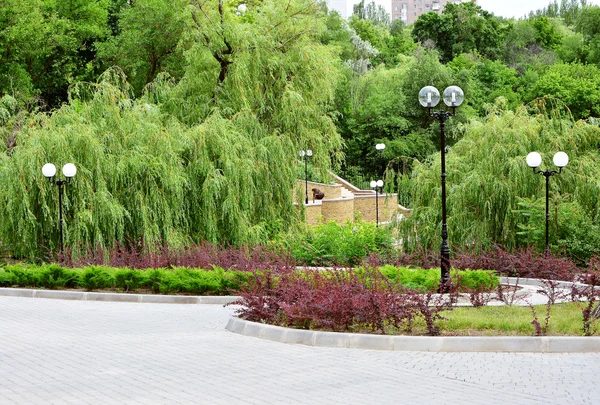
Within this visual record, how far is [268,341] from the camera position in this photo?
12.2 m

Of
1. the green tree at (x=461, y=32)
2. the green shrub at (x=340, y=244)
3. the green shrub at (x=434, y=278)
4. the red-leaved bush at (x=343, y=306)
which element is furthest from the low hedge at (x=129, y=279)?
the green tree at (x=461, y=32)

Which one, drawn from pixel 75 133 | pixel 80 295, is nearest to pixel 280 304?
pixel 80 295

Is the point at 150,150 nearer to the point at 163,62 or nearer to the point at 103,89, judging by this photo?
the point at 103,89

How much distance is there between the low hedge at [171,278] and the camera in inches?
711

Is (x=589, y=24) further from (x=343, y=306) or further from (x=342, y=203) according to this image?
(x=343, y=306)

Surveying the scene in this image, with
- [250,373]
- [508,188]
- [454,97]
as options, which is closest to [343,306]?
[250,373]

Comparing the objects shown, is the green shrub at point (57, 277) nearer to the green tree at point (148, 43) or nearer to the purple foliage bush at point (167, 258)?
the purple foliage bush at point (167, 258)

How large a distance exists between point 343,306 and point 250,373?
2807mm

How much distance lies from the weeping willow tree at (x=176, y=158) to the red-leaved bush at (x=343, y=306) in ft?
32.8

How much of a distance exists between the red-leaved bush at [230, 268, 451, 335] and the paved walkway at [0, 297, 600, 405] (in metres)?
0.70

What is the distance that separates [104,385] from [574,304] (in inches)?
347

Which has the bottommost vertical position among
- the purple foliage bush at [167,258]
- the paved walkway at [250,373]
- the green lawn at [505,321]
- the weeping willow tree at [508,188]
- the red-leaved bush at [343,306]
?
the paved walkway at [250,373]

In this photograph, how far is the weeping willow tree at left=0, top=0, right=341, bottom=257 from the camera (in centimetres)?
2245

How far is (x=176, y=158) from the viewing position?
24.3 m
